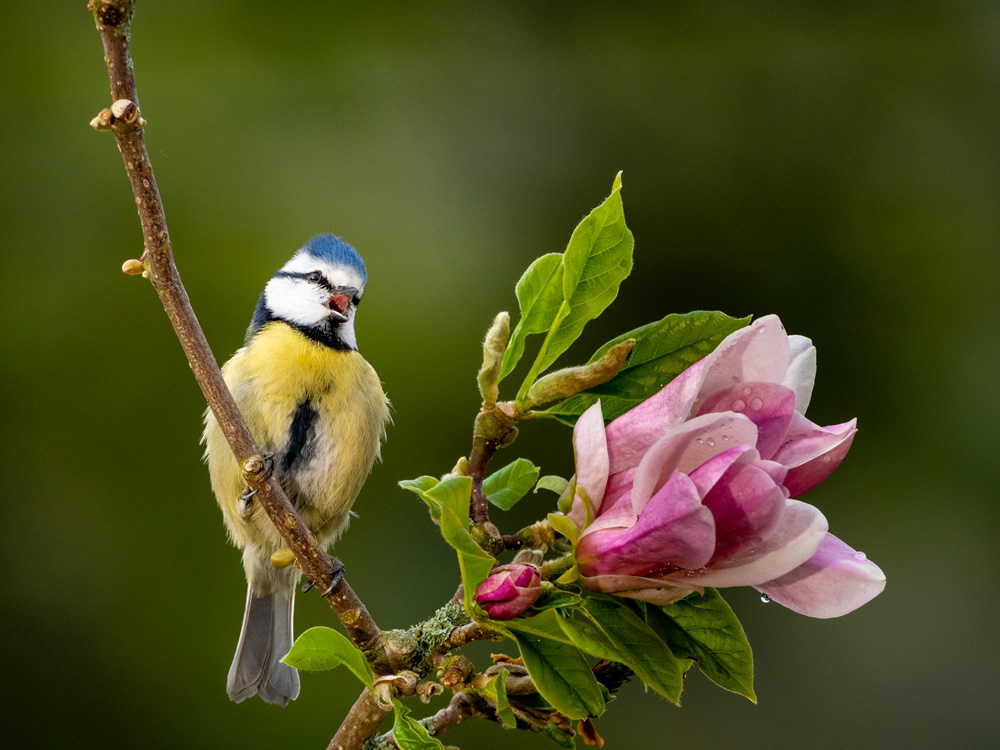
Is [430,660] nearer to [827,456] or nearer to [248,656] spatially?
[827,456]

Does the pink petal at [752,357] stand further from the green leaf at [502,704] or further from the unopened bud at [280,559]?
the unopened bud at [280,559]

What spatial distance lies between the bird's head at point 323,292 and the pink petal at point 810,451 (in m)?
0.74

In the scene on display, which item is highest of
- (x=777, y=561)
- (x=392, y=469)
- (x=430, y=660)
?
(x=777, y=561)

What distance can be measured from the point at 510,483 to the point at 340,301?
57 cm

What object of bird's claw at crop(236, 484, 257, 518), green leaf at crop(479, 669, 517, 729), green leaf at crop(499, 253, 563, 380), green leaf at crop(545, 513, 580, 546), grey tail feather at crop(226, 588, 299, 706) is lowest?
grey tail feather at crop(226, 588, 299, 706)

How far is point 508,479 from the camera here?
23.5 inches

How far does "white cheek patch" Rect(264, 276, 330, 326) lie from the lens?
A: 1.14m

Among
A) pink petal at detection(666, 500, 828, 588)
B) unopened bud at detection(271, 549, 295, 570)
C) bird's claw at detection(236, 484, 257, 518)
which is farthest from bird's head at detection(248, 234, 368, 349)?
pink petal at detection(666, 500, 828, 588)

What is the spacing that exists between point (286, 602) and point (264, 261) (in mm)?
957

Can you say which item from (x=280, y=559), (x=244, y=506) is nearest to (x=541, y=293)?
(x=280, y=559)

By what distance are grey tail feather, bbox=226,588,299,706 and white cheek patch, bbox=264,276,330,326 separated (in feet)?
1.15

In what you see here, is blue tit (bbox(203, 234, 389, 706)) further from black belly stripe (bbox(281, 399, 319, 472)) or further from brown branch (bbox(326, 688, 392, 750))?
brown branch (bbox(326, 688, 392, 750))

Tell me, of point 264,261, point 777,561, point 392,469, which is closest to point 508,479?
point 777,561

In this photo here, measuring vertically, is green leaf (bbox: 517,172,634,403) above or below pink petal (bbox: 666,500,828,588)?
above
